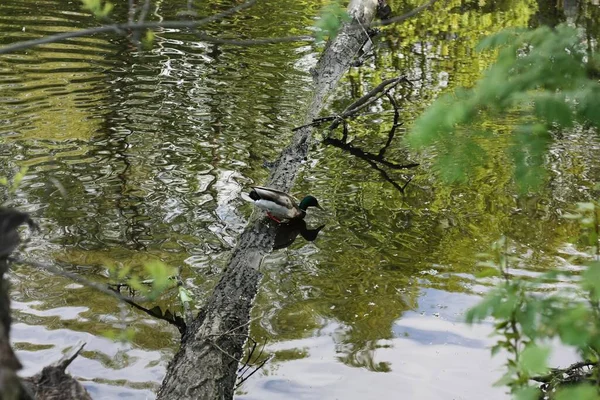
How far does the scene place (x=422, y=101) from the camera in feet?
34.7

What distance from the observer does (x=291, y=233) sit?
6957 mm

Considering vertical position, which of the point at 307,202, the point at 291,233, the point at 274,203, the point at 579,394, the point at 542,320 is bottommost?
the point at 291,233

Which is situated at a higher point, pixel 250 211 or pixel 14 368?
pixel 14 368

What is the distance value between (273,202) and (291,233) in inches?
16.7

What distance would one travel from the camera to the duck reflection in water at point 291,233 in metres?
6.80

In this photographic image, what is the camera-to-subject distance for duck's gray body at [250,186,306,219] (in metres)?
6.69

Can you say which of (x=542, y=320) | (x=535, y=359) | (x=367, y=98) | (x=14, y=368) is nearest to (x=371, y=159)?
(x=367, y=98)

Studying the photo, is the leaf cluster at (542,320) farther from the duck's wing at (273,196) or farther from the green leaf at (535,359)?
the duck's wing at (273,196)

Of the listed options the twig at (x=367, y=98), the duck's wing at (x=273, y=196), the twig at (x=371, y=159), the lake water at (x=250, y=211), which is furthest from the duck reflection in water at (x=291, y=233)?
the twig at (x=371, y=159)

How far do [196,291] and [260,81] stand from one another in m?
5.77

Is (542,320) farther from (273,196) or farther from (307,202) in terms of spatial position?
(307,202)

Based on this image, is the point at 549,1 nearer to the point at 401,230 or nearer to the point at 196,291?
the point at 401,230

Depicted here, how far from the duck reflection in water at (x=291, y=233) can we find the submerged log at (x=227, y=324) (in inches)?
3.0

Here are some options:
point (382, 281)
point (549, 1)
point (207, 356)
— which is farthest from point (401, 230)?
point (549, 1)
